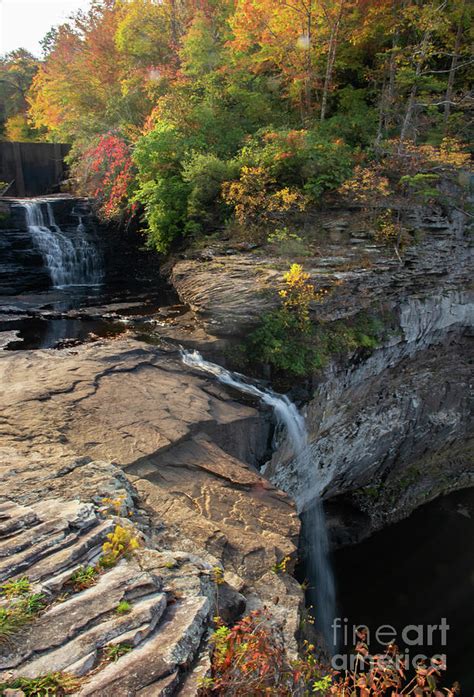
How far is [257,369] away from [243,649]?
646 centimetres

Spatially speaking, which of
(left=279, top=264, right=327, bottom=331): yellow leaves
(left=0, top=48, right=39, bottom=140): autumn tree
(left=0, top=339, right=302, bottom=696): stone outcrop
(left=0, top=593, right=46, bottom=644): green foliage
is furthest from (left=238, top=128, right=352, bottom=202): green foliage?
(left=0, top=48, right=39, bottom=140): autumn tree

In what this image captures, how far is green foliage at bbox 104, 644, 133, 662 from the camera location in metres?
2.77

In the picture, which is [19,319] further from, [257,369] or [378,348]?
[378,348]

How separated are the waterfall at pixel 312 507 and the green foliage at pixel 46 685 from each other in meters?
6.18

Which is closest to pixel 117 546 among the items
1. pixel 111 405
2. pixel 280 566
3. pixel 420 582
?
pixel 280 566

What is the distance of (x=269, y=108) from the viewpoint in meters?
14.3

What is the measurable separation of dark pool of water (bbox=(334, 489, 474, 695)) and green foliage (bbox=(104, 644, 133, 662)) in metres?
8.80

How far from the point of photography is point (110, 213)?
14.0 m

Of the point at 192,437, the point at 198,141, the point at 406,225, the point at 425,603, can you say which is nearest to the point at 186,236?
the point at 198,141

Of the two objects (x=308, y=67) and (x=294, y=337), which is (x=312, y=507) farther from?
(x=308, y=67)

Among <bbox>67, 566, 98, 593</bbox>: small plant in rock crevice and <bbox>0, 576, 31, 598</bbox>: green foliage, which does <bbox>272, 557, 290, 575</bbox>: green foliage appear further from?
<bbox>0, 576, 31, 598</bbox>: green foliage

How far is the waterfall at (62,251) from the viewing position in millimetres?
13453

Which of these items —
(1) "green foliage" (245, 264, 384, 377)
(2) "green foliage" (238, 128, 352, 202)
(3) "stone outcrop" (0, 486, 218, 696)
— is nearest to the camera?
(3) "stone outcrop" (0, 486, 218, 696)

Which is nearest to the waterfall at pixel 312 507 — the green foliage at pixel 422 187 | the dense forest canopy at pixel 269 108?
the dense forest canopy at pixel 269 108
